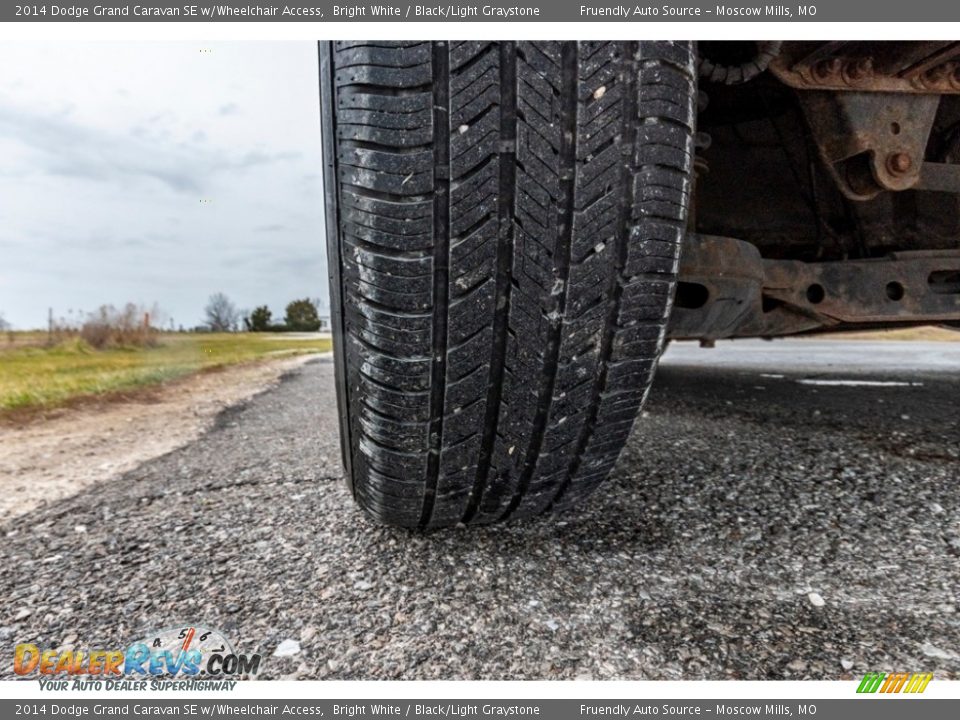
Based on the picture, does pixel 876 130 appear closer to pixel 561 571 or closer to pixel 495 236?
pixel 495 236

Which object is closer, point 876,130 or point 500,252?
point 500,252

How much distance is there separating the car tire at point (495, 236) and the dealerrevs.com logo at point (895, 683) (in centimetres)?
42

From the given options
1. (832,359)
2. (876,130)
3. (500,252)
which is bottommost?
(832,359)

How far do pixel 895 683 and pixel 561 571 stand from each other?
42 centimetres

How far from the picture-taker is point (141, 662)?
729 millimetres

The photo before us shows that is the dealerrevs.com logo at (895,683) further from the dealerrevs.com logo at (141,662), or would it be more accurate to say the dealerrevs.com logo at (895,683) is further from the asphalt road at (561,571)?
the dealerrevs.com logo at (141,662)

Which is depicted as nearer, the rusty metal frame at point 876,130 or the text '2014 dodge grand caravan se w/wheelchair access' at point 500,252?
the text '2014 dodge grand caravan se w/wheelchair access' at point 500,252

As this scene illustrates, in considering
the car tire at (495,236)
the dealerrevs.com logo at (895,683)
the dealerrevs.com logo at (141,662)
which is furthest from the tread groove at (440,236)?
the dealerrevs.com logo at (895,683)

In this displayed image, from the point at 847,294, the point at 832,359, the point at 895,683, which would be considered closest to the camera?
the point at 895,683

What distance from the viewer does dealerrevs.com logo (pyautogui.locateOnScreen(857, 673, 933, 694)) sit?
0.66 m

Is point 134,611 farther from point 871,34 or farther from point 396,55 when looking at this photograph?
point 871,34

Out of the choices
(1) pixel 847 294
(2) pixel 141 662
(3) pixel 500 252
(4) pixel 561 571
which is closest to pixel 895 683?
(4) pixel 561 571

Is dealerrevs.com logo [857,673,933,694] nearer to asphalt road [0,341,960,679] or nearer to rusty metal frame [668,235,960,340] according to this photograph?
asphalt road [0,341,960,679]

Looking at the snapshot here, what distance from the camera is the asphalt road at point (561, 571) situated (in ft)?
2.35
